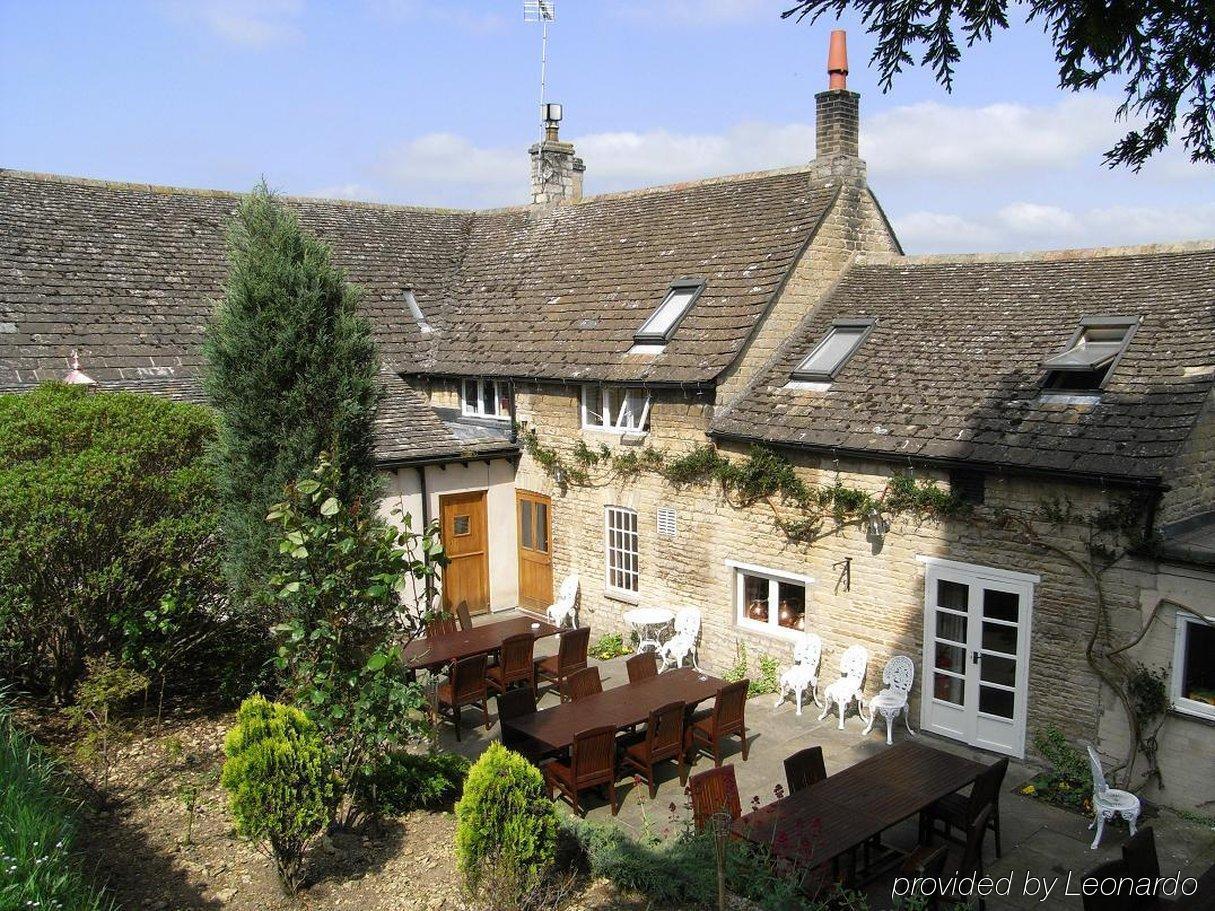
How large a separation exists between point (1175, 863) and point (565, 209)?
1749 cm

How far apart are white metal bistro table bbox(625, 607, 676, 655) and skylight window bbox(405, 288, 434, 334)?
27.8 ft

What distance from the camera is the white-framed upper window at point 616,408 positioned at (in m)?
15.7

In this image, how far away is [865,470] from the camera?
41.3ft

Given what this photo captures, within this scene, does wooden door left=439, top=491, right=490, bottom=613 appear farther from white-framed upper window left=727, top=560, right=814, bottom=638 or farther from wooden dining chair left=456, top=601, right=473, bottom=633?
white-framed upper window left=727, top=560, right=814, bottom=638

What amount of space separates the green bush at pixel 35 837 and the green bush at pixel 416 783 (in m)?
2.68

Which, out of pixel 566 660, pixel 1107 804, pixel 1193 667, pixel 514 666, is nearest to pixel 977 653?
pixel 1193 667

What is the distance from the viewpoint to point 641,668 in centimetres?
1194

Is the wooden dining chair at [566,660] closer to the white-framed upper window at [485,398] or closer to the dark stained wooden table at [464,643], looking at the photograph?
the dark stained wooden table at [464,643]

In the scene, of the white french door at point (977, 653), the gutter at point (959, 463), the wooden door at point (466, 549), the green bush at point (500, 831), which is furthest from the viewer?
the wooden door at point (466, 549)

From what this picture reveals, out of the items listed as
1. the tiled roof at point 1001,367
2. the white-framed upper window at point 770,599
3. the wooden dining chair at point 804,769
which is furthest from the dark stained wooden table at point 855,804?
the white-framed upper window at point 770,599

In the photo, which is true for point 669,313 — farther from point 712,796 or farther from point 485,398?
point 712,796

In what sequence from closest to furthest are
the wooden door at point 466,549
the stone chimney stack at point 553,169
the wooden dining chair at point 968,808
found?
1. the wooden dining chair at point 968,808
2. the wooden door at point 466,549
3. the stone chimney stack at point 553,169

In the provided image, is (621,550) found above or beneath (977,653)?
above

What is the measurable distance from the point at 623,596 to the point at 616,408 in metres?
3.35
